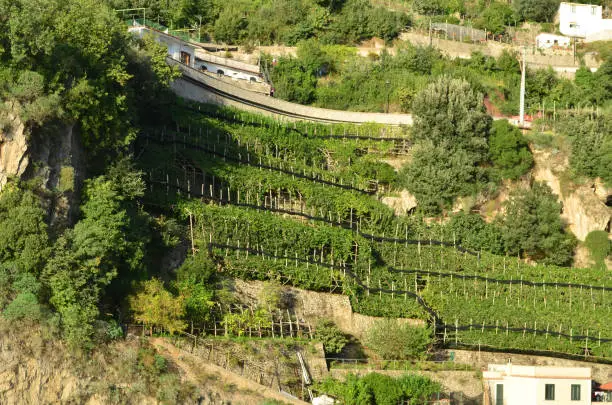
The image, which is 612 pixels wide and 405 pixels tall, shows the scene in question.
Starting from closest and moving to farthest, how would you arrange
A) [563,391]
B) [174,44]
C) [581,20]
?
[563,391]
[174,44]
[581,20]

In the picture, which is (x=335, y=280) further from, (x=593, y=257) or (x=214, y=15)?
(x=214, y=15)

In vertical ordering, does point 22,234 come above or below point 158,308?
above

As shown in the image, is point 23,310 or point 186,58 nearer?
point 23,310

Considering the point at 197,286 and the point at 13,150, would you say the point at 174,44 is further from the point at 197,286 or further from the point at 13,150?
the point at 13,150

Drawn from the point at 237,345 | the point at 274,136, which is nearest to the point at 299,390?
the point at 237,345

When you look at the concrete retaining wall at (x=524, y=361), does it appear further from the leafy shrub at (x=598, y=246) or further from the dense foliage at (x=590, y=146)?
the dense foliage at (x=590, y=146)

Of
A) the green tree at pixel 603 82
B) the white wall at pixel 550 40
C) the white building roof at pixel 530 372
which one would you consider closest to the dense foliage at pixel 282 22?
the white wall at pixel 550 40

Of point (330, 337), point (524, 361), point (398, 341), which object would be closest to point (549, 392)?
point (524, 361)

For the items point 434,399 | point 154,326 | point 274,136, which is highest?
point 274,136
